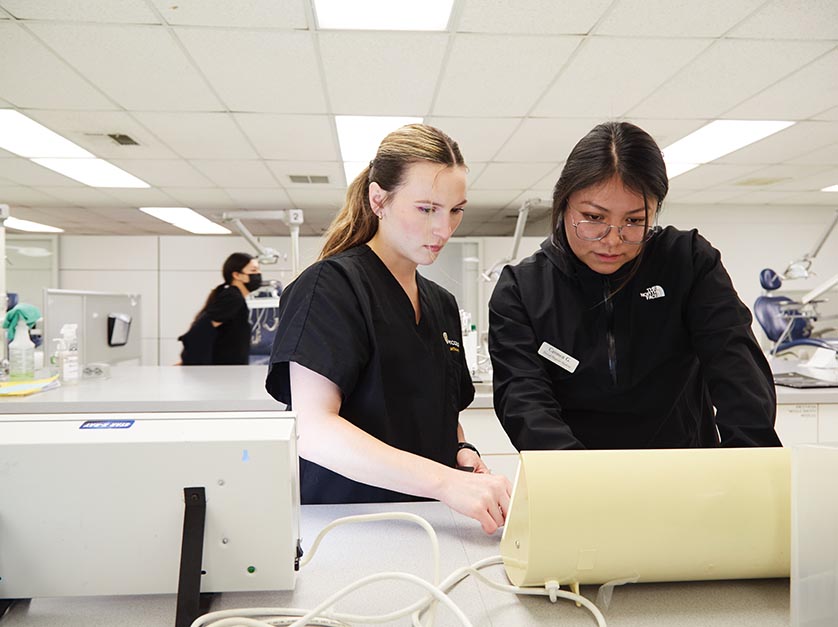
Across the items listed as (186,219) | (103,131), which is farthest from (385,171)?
(186,219)

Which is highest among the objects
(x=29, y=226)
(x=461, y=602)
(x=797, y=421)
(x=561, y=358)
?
(x=29, y=226)

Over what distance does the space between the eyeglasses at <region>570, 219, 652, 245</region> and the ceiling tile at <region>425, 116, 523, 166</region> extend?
8.42 ft

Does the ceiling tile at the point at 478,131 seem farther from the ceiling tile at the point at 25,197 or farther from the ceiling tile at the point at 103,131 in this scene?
the ceiling tile at the point at 25,197

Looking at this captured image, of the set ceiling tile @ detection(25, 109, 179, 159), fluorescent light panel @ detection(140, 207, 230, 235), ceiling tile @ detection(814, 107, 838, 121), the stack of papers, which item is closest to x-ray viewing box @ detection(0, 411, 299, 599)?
the stack of papers

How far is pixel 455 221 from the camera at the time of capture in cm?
107

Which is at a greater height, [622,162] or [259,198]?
[259,198]

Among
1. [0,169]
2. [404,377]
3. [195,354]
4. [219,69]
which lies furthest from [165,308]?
[404,377]

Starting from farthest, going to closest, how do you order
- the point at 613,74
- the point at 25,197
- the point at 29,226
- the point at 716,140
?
the point at 29,226, the point at 25,197, the point at 716,140, the point at 613,74

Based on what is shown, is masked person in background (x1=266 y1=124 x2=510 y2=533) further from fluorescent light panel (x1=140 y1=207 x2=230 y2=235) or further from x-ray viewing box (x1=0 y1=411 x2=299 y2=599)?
fluorescent light panel (x1=140 y1=207 x2=230 y2=235)

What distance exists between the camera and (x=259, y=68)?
293 cm

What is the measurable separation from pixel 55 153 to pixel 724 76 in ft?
15.4

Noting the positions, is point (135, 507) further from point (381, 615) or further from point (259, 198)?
point (259, 198)

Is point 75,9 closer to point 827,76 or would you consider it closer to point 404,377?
point 404,377

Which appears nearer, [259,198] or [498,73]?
[498,73]
